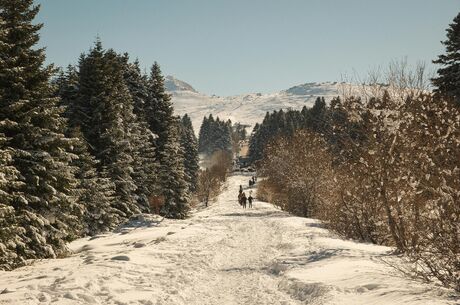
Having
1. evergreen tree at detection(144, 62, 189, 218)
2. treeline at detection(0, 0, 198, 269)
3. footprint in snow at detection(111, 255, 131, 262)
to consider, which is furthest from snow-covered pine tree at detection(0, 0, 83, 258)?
evergreen tree at detection(144, 62, 189, 218)

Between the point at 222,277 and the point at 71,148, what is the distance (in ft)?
35.3

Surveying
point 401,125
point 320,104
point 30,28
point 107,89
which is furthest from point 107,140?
point 320,104

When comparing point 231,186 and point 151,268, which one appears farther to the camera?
point 231,186

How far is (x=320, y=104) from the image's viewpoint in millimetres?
105812

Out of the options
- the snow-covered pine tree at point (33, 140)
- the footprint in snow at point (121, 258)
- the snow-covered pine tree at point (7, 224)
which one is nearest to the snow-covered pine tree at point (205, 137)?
the snow-covered pine tree at point (33, 140)

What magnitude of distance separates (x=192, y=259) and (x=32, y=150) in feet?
28.0

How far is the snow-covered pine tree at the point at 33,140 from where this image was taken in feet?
55.2

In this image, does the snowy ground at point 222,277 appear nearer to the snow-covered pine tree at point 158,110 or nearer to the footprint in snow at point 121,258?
the footprint in snow at point 121,258

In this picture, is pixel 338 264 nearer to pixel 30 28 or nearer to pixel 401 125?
pixel 401 125

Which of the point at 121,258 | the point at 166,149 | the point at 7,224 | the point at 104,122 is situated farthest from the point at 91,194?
the point at 166,149

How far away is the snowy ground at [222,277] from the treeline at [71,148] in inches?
103

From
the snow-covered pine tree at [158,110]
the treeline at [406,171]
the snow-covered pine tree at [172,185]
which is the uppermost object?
the snow-covered pine tree at [158,110]

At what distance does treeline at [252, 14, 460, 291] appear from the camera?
894cm

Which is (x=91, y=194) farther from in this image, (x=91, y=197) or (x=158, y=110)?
(x=158, y=110)
